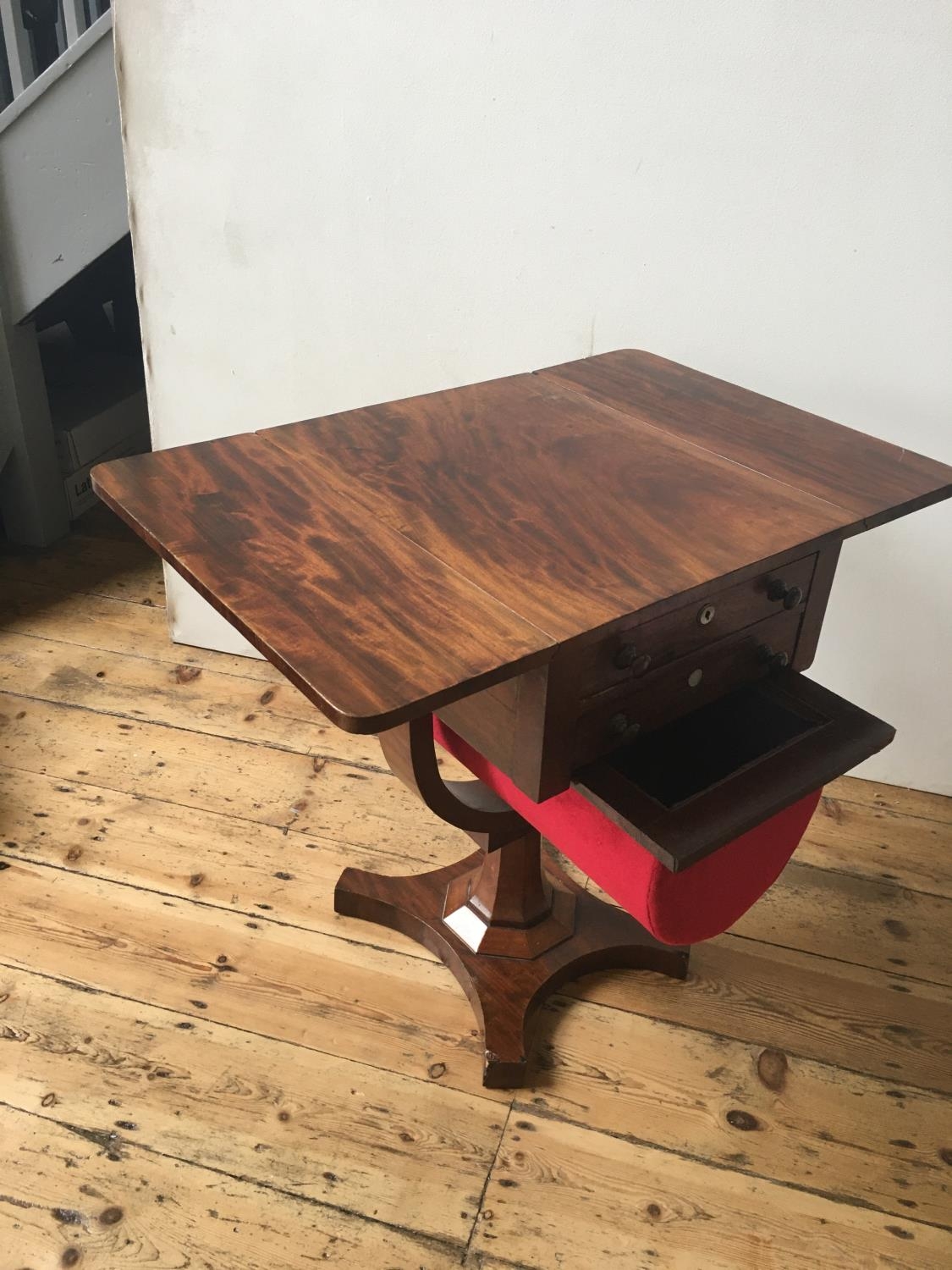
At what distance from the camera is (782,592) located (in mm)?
1319

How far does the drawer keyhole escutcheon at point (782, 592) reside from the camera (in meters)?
1.31

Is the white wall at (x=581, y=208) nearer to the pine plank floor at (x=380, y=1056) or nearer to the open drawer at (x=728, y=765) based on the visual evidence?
the pine plank floor at (x=380, y=1056)

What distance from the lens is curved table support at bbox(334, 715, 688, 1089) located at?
1618 millimetres

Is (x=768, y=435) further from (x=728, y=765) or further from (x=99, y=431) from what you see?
(x=99, y=431)

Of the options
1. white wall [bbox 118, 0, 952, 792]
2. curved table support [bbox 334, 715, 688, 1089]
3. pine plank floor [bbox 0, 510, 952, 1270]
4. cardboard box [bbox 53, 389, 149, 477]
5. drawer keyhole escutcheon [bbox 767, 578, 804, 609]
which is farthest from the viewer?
cardboard box [bbox 53, 389, 149, 477]

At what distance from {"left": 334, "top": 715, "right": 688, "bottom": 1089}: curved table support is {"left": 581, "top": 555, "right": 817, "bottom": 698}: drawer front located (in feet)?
1.30

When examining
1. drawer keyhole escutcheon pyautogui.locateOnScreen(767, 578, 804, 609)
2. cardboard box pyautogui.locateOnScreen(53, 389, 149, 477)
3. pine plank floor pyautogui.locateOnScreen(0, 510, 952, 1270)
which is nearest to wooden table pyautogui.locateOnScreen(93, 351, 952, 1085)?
drawer keyhole escutcheon pyautogui.locateOnScreen(767, 578, 804, 609)

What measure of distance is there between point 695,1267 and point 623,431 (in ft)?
3.51

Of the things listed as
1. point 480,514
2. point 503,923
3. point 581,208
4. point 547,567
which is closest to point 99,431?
point 581,208

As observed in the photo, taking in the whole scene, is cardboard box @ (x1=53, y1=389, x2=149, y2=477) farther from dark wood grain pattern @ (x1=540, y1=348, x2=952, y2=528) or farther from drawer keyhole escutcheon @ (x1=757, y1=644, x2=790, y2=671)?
drawer keyhole escutcheon @ (x1=757, y1=644, x2=790, y2=671)

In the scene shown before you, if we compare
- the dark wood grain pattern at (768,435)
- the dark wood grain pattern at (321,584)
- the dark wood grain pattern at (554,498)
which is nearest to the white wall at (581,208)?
the dark wood grain pattern at (768,435)

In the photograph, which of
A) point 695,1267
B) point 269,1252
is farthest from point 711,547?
point 269,1252

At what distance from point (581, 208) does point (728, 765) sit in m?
1.05

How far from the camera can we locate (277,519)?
1231mm
